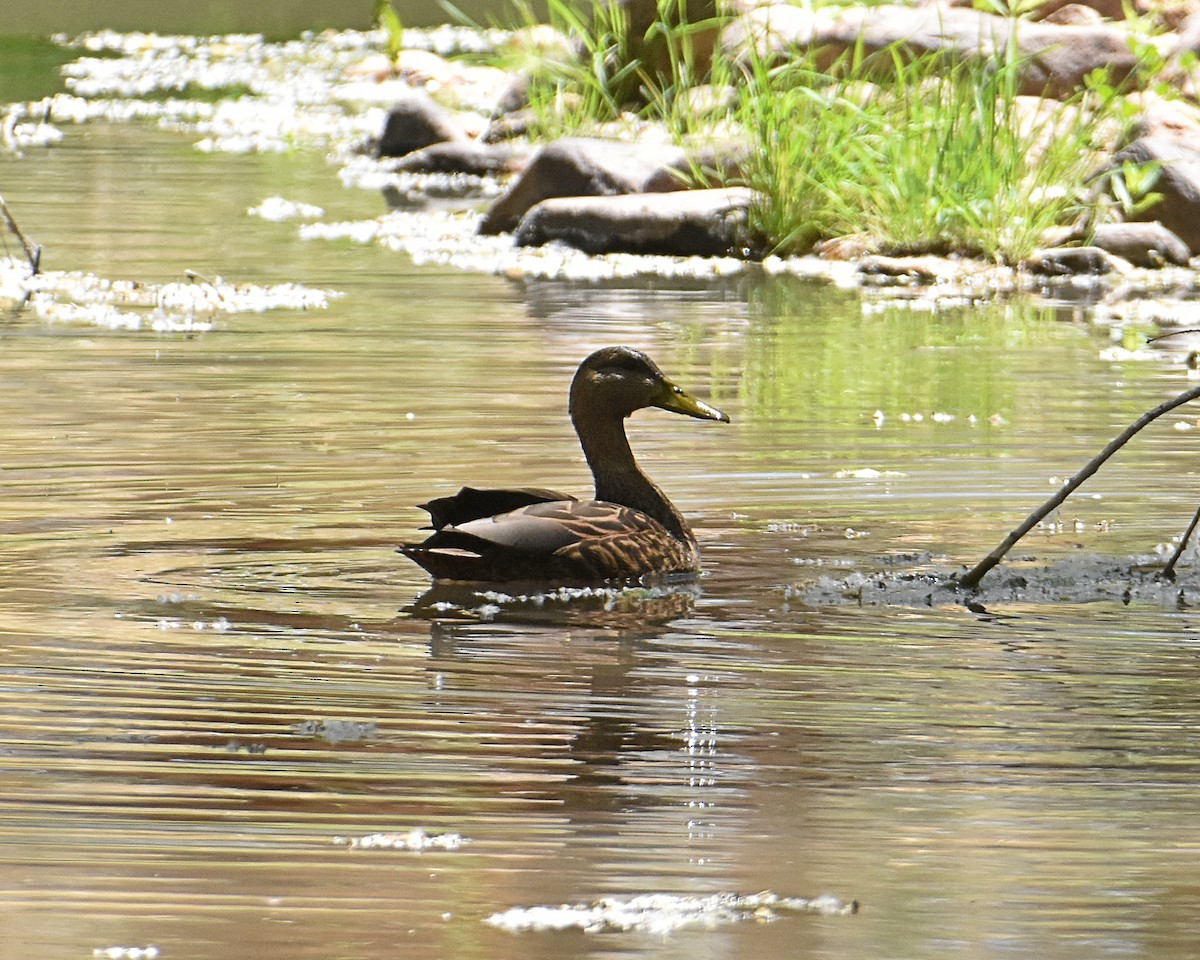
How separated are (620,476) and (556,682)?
1659mm

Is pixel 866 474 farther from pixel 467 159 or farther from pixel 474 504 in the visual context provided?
pixel 467 159

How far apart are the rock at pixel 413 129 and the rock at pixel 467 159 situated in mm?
715

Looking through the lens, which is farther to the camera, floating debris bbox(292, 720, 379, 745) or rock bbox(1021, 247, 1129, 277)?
rock bbox(1021, 247, 1129, 277)

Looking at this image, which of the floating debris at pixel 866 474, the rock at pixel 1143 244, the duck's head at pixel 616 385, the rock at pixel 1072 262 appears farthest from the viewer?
the rock at pixel 1143 244

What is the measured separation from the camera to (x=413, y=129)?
2258 centimetres

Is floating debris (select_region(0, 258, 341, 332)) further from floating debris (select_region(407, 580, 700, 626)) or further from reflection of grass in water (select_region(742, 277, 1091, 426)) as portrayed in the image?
floating debris (select_region(407, 580, 700, 626))

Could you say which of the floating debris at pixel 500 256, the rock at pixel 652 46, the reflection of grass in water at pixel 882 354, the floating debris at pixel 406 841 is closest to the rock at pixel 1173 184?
the reflection of grass in water at pixel 882 354

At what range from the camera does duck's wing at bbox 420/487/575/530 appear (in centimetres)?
643

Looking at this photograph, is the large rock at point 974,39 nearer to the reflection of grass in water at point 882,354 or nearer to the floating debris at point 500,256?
the floating debris at point 500,256

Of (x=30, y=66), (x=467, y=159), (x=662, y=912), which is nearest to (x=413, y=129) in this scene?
(x=467, y=159)

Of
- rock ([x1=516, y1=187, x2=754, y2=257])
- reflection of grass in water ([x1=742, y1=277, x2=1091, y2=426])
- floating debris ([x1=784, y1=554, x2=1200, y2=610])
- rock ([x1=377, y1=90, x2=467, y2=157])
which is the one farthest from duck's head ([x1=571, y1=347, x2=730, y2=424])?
rock ([x1=377, y1=90, x2=467, y2=157])

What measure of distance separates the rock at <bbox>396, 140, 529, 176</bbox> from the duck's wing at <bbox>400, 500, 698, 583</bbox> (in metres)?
14.8

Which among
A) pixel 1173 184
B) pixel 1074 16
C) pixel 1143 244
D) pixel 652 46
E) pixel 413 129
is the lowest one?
pixel 1143 244

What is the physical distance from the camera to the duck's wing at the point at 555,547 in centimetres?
625
